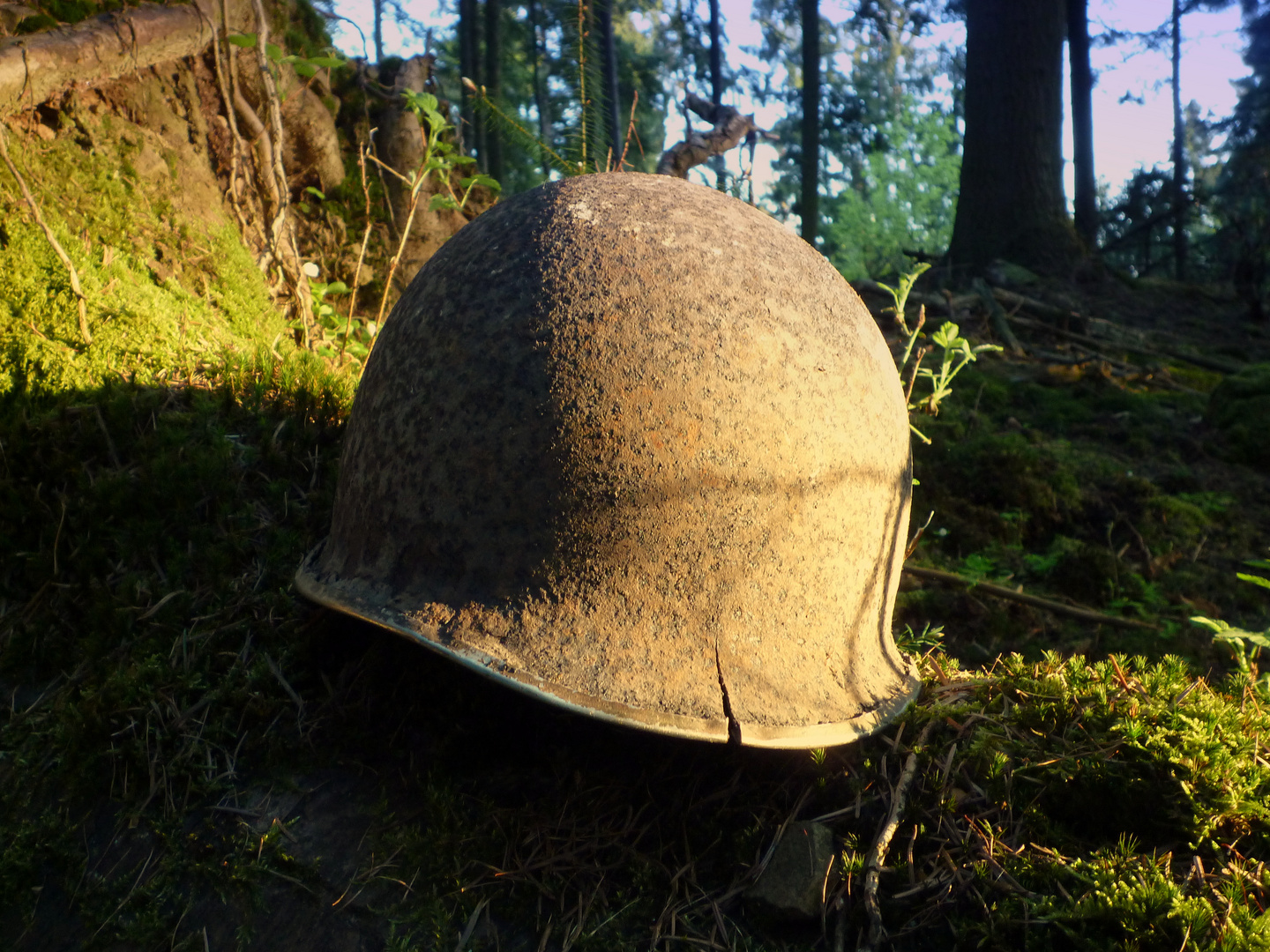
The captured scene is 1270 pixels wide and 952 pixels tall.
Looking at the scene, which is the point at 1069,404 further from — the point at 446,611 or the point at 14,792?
the point at 14,792

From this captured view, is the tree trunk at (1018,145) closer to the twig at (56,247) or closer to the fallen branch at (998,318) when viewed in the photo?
the fallen branch at (998,318)

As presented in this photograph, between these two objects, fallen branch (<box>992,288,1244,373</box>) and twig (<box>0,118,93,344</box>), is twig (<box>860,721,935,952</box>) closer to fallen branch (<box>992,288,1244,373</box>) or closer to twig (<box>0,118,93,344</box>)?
twig (<box>0,118,93,344</box>)

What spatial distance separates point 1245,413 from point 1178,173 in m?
18.1

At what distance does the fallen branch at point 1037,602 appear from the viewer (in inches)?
140

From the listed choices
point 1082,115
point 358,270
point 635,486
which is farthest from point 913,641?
point 1082,115

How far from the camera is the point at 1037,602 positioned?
3584mm

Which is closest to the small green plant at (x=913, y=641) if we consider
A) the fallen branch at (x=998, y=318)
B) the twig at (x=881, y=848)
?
the twig at (x=881, y=848)

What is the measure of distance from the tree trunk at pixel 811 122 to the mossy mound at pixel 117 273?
957cm

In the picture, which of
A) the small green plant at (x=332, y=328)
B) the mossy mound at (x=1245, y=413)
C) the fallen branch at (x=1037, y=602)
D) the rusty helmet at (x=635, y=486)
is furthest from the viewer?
the mossy mound at (x=1245, y=413)

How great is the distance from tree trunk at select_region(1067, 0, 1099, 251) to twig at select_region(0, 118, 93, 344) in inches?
547

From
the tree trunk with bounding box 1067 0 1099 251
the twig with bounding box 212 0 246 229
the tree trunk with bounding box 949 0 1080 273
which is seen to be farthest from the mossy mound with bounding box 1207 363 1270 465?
the tree trunk with bounding box 1067 0 1099 251

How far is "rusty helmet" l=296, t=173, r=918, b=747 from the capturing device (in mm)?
1694

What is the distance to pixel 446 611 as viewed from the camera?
1.73 meters

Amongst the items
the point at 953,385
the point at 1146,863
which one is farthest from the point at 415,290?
the point at 953,385
